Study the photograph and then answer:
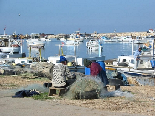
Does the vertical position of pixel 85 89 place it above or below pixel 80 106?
above

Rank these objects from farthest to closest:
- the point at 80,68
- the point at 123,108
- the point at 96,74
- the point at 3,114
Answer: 1. the point at 80,68
2. the point at 96,74
3. the point at 123,108
4. the point at 3,114

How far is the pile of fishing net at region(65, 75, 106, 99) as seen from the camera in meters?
10.2

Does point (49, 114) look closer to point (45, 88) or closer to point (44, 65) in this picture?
point (45, 88)

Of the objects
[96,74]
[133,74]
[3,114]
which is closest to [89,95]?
[96,74]

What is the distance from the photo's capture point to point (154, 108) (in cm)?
899

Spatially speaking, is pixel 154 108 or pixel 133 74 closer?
pixel 154 108

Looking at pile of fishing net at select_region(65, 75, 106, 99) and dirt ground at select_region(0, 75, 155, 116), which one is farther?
pile of fishing net at select_region(65, 75, 106, 99)

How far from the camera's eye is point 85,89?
10211mm

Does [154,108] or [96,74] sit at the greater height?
[96,74]

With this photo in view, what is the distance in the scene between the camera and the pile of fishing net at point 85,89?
403 inches

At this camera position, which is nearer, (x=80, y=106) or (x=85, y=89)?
(x=80, y=106)

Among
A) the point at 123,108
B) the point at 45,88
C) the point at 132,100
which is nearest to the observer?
the point at 123,108

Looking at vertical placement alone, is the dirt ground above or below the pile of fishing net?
below

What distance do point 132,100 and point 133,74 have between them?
10007 mm
